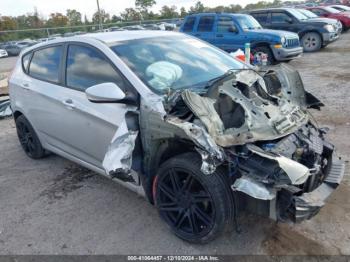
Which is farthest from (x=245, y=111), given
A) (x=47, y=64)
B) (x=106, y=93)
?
(x=47, y=64)

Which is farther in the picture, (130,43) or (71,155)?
(71,155)

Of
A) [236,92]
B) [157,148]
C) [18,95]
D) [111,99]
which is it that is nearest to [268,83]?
[236,92]

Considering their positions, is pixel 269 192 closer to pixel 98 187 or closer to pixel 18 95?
pixel 98 187

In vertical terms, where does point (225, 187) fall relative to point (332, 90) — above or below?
above

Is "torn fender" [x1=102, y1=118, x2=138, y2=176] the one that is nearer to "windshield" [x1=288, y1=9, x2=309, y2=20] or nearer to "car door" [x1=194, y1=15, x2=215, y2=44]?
"car door" [x1=194, y1=15, x2=215, y2=44]

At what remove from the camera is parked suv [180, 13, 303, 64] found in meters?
11.6

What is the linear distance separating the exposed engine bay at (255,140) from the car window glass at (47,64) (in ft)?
5.50

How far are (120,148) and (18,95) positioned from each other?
2533 millimetres

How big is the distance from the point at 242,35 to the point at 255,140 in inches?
392

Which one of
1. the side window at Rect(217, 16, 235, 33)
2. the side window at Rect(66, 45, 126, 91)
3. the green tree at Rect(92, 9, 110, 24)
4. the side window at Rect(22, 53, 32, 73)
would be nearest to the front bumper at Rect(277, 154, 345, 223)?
the side window at Rect(66, 45, 126, 91)

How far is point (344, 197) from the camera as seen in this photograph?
3492mm

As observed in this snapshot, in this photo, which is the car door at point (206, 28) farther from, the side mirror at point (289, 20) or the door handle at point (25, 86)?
the door handle at point (25, 86)

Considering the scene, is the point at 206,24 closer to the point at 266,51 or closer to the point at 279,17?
the point at 266,51

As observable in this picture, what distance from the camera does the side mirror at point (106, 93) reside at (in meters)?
2.95
